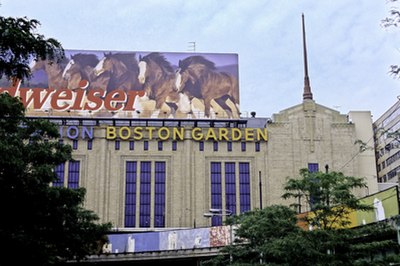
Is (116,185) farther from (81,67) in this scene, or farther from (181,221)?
(81,67)

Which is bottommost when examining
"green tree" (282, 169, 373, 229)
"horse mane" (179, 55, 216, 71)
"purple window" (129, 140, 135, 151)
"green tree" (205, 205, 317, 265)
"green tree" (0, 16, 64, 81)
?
"green tree" (205, 205, 317, 265)

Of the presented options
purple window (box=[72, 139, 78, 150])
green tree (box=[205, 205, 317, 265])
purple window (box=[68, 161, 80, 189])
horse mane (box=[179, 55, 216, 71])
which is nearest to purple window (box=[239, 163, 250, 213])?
horse mane (box=[179, 55, 216, 71])

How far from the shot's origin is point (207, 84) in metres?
97.0

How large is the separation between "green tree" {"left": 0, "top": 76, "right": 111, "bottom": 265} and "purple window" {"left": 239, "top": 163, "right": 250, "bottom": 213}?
5409cm

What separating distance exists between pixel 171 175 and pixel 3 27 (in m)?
80.3

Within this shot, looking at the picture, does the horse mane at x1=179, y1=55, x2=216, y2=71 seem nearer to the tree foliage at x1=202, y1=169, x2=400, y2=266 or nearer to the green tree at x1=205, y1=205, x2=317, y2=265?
the green tree at x1=205, y1=205, x2=317, y2=265

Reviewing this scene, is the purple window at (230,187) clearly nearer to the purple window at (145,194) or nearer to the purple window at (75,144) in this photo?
the purple window at (145,194)

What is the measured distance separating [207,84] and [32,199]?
6902 cm

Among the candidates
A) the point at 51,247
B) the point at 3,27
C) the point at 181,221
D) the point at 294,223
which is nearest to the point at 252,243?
the point at 294,223

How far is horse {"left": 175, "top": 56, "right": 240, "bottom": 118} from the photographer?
96188mm

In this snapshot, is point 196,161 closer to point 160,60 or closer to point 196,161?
point 196,161

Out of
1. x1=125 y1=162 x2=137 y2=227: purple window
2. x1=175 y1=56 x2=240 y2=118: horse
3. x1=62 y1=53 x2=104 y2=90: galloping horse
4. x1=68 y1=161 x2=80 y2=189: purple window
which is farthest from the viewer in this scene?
x1=175 y1=56 x2=240 y2=118: horse

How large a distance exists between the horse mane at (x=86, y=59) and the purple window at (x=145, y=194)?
18.2m

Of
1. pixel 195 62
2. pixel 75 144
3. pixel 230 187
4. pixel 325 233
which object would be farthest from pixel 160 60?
pixel 325 233
